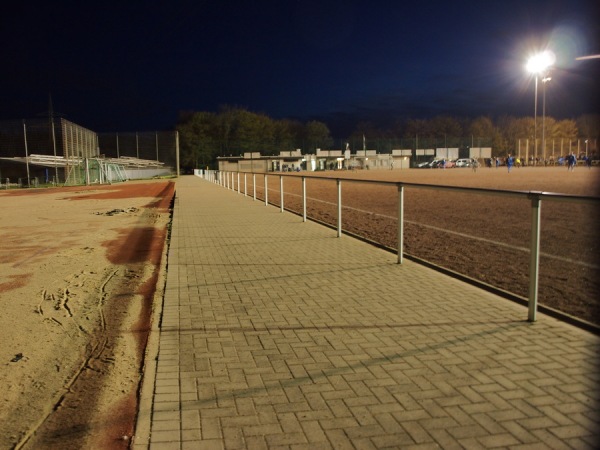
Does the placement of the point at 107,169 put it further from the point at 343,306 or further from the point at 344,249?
the point at 343,306

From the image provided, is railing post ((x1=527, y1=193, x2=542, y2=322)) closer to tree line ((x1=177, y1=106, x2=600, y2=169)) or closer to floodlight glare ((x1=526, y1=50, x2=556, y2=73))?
floodlight glare ((x1=526, y1=50, x2=556, y2=73))

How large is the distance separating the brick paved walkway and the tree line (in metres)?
92.9

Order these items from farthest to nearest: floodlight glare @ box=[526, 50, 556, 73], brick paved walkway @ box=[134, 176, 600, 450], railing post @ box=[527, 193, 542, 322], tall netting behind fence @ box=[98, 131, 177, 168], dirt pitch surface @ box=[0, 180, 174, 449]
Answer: tall netting behind fence @ box=[98, 131, 177, 168] < floodlight glare @ box=[526, 50, 556, 73] < railing post @ box=[527, 193, 542, 322] < dirt pitch surface @ box=[0, 180, 174, 449] < brick paved walkway @ box=[134, 176, 600, 450]

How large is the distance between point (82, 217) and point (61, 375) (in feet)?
48.2

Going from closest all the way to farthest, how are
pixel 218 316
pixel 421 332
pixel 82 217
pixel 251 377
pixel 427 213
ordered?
pixel 251 377
pixel 421 332
pixel 218 316
pixel 427 213
pixel 82 217

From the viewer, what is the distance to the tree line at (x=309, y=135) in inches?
3985

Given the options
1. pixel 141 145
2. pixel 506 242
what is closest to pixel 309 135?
pixel 141 145

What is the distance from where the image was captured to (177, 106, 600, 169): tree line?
101m

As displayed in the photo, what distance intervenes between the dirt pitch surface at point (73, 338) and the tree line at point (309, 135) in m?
88.7

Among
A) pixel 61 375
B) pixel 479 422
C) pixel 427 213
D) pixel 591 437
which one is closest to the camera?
pixel 591 437

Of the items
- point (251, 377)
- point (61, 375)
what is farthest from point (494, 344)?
point (61, 375)

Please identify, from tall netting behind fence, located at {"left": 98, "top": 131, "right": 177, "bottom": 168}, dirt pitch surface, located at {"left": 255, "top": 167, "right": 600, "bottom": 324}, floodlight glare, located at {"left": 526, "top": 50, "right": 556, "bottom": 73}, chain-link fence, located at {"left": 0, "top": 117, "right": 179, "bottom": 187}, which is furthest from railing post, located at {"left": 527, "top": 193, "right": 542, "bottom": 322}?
tall netting behind fence, located at {"left": 98, "top": 131, "right": 177, "bottom": 168}

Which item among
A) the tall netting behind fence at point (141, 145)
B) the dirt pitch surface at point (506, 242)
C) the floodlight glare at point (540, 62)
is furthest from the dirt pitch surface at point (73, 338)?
the tall netting behind fence at point (141, 145)

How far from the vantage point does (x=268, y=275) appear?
7605mm
